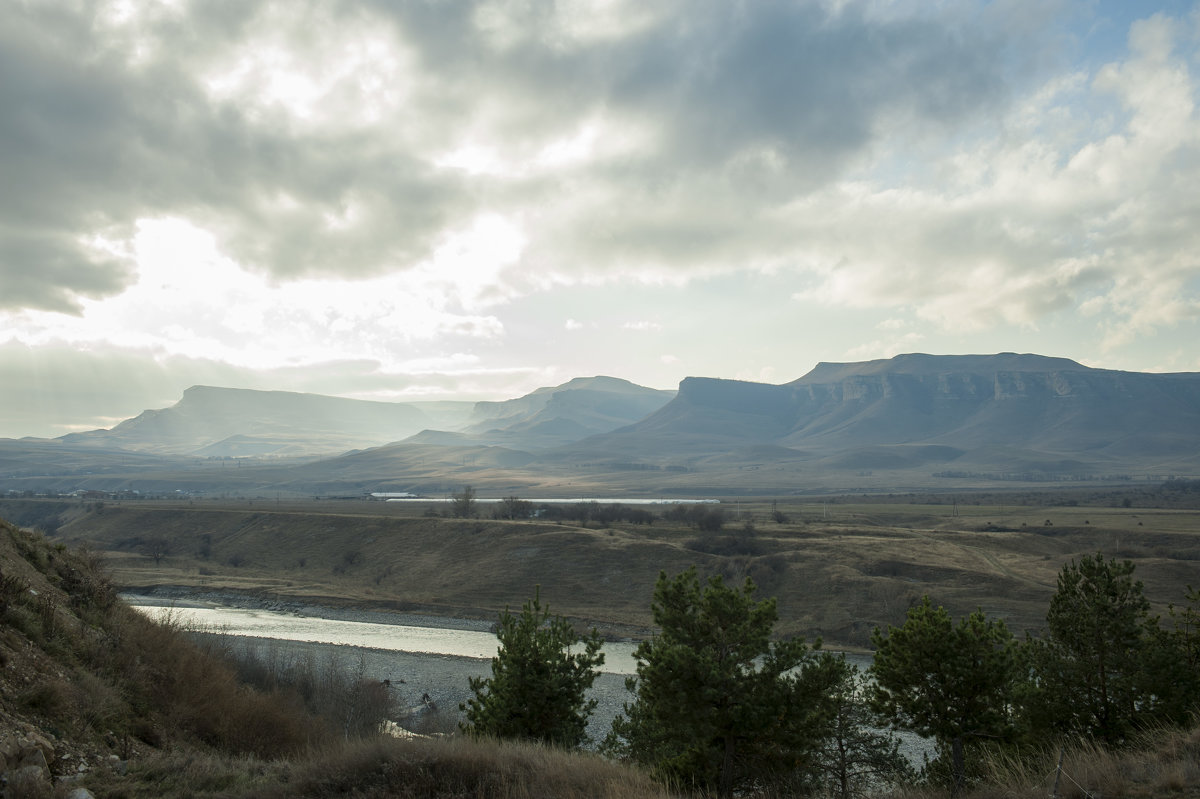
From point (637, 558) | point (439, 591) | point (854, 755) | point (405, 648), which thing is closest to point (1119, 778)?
point (854, 755)

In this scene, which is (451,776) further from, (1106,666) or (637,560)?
(637,560)

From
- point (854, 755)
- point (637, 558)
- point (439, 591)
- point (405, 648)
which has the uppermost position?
point (854, 755)

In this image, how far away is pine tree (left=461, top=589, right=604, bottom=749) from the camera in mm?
19766

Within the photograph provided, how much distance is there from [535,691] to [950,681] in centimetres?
1098

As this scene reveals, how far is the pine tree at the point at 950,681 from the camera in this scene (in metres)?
17.6

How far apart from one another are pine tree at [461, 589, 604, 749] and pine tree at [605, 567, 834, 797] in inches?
138

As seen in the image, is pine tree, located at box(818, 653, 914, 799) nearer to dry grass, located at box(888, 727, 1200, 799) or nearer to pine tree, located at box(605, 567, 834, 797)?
pine tree, located at box(605, 567, 834, 797)

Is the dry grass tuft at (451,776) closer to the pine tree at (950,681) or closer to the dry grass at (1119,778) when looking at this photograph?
the dry grass at (1119,778)

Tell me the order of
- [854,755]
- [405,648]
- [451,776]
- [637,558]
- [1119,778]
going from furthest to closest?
Result: [637,558], [405,648], [854,755], [451,776], [1119,778]

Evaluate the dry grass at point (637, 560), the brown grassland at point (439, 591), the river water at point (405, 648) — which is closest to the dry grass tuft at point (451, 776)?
the brown grassland at point (439, 591)

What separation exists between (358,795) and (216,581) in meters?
86.9

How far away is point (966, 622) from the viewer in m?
19.1

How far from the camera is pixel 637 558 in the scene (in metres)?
80.2

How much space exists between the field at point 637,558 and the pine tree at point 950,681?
42000 mm
